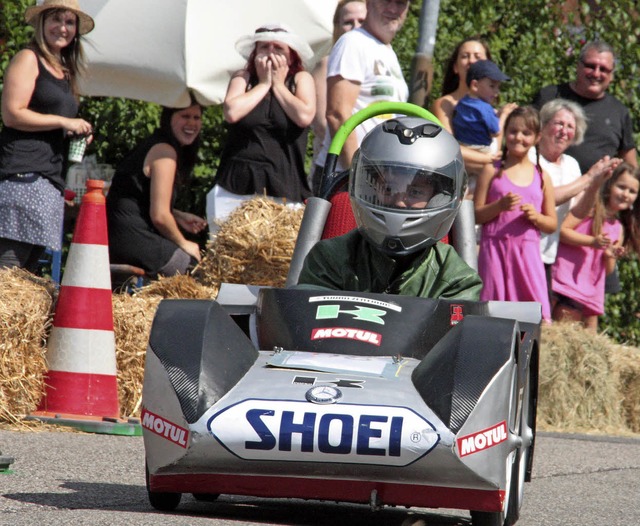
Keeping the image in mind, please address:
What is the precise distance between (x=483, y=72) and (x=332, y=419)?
5148 mm

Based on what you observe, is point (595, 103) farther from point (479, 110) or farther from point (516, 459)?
point (516, 459)

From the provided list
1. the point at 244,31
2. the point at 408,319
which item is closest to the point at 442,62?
the point at 244,31

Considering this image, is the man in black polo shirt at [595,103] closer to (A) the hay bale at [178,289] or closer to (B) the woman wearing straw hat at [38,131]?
(A) the hay bale at [178,289]

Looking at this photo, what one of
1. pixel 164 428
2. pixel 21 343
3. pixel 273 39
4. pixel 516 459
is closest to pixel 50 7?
pixel 273 39

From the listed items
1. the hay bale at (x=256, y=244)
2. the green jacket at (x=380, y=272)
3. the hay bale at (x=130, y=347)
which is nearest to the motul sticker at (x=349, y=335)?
the green jacket at (x=380, y=272)

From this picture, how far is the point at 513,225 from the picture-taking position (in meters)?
8.65

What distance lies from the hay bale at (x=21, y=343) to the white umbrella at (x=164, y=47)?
8.50ft

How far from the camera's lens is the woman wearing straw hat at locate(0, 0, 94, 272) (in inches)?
295

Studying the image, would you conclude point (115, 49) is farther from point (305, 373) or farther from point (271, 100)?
point (305, 373)

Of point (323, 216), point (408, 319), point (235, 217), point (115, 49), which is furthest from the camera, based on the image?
point (115, 49)

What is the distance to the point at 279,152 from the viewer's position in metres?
8.51

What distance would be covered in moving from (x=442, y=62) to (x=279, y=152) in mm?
4048

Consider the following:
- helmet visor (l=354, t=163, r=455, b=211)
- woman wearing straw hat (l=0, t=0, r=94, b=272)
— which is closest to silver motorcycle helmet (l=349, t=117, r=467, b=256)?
helmet visor (l=354, t=163, r=455, b=211)

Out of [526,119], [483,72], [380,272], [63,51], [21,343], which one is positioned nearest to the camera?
[380,272]
